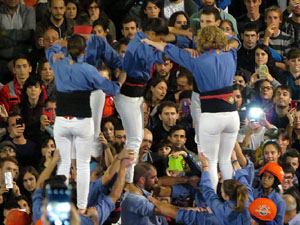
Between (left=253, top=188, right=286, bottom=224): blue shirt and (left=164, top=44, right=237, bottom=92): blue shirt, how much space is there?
4.64 ft

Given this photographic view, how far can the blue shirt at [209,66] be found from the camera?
10500 millimetres

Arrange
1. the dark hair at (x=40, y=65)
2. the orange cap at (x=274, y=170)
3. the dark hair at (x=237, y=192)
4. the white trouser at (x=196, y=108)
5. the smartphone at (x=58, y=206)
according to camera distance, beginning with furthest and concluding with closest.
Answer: the dark hair at (x=40, y=65) → the orange cap at (x=274, y=170) → the white trouser at (x=196, y=108) → the dark hair at (x=237, y=192) → the smartphone at (x=58, y=206)

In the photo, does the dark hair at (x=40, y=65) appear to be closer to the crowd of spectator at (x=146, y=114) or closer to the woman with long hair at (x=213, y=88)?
the crowd of spectator at (x=146, y=114)

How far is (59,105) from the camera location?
10.6m

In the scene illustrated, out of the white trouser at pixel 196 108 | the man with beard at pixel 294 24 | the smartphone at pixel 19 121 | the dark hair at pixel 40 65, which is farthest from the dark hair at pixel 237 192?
the man with beard at pixel 294 24

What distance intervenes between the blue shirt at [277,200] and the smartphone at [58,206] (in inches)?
147

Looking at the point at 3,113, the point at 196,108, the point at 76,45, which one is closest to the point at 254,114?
the point at 196,108

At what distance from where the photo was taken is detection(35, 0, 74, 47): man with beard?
536 inches

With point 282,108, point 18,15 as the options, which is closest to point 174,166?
point 282,108

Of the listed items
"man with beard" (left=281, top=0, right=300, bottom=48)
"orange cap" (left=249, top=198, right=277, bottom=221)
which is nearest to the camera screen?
"orange cap" (left=249, top=198, right=277, bottom=221)

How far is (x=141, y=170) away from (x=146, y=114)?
1.70 metres

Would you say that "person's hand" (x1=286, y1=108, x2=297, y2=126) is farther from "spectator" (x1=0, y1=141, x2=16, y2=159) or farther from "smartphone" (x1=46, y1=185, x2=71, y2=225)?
"smartphone" (x1=46, y1=185, x2=71, y2=225)

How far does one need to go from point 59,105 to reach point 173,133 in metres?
1.92

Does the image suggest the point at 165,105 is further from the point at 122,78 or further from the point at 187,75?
the point at 122,78
